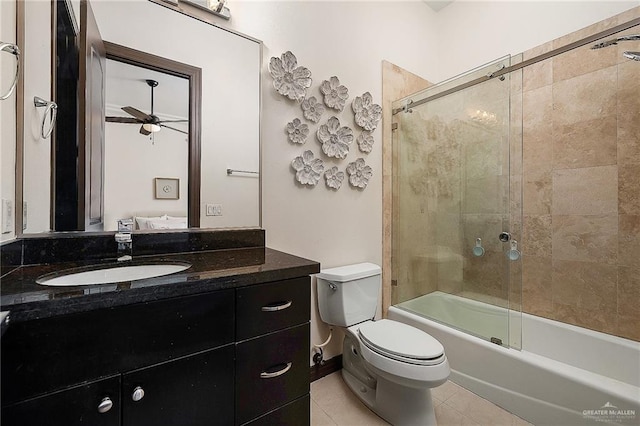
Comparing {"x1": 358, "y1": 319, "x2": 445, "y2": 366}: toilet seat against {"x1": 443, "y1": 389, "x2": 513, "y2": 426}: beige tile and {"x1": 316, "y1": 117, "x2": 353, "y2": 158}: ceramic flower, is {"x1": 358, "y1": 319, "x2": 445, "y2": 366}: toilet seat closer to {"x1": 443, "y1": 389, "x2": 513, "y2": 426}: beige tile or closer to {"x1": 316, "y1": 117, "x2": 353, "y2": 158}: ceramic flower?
{"x1": 443, "y1": 389, "x2": 513, "y2": 426}: beige tile

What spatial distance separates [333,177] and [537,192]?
4.75 ft

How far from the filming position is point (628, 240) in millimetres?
1646

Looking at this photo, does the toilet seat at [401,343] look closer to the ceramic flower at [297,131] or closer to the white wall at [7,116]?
the ceramic flower at [297,131]

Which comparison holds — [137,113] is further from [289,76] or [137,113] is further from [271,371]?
[271,371]

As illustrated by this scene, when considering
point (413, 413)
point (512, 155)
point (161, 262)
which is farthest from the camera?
point (512, 155)

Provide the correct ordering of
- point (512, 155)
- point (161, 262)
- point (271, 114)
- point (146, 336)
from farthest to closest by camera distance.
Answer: point (512, 155), point (271, 114), point (161, 262), point (146, 336)

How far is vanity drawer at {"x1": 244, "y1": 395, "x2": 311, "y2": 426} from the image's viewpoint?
93 centimetres

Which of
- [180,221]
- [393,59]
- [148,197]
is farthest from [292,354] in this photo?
[393,59]

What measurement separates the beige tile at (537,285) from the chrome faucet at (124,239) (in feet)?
8.02

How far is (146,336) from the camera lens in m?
0.73

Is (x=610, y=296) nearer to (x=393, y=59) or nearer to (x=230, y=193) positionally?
(x=393, y=59)

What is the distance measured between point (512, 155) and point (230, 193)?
6.59 ft

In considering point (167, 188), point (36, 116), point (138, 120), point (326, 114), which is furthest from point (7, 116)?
point (326, 114)

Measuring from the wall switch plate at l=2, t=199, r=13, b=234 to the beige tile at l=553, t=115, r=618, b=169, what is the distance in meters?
2.77
